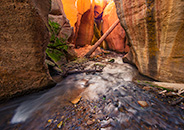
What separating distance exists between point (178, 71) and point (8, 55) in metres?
4.87

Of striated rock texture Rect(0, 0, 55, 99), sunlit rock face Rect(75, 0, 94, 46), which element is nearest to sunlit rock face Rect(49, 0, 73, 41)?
sunlit rock face Rect(75, 0, 94, 46)

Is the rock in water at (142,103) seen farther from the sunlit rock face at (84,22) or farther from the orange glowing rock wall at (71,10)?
the sunlit rock face at (84,22)

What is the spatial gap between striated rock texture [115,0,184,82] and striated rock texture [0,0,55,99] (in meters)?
3.39

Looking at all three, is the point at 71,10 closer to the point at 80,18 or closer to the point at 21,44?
the point at 80,18

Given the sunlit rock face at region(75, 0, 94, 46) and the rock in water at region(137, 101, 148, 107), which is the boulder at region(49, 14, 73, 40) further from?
the rock in water at region(137, 101, 148, 107)

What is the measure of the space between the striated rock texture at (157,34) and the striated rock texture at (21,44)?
3389 mm

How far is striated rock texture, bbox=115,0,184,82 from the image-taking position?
2.20 metres

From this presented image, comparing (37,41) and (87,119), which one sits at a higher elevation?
(37,41)

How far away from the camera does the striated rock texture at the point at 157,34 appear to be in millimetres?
2196

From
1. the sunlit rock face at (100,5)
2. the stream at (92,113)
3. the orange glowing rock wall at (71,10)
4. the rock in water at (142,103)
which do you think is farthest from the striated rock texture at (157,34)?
the sunlit rock face at (100,5)

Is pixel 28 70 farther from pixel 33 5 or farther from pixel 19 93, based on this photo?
pixel 33 5

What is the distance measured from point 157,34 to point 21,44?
172 inches

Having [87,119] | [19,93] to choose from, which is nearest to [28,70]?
[19,93]

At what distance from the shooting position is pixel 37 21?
2.20 metres
